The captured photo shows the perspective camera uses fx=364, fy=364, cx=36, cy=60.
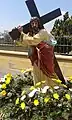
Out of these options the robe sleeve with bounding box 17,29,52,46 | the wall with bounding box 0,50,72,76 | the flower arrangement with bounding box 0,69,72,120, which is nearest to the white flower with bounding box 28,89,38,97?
the flower arrangement with bounding box 0,69,72,120

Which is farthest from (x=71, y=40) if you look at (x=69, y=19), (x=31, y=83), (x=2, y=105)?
(x=69, y=19)

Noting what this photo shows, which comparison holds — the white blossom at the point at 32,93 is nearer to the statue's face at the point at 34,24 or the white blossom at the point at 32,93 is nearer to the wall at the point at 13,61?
the statue's face at the point at 34,24

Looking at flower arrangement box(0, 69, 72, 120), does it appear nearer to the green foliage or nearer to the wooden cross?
the wooden cross

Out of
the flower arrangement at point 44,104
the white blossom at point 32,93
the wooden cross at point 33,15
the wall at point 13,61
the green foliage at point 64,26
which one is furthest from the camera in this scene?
the green foliage at point 64,26

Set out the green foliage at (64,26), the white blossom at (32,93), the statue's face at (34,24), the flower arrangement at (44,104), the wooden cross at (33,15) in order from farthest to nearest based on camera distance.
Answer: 1. the green foliage at (64,26)
2. the wooden cross at (33,15)
3. the statue's face at (34,24)
4. the white blossom at (32,93)
5. the flower arrangement at (44,104)

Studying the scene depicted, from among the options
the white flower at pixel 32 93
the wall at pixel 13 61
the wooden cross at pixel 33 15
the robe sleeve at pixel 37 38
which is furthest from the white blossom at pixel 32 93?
the wall at pixel 13 61

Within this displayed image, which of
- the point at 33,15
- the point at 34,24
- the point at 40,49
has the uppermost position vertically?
the point at 33,15

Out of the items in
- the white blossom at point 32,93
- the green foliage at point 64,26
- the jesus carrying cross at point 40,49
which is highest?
the jesus carrying cross at point 40,49

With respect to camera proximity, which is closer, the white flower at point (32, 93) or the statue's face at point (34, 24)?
the white flower at point (32, 93)

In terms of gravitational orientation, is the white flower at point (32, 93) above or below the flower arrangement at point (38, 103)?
above

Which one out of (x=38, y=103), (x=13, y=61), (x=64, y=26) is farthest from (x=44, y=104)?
(x=64, y=26)

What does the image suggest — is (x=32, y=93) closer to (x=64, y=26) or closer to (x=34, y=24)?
(x=34, y=24)

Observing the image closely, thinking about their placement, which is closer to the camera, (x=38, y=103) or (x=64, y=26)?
(x=38, y=103)

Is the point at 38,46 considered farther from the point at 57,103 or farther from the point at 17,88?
the point at 57,103
